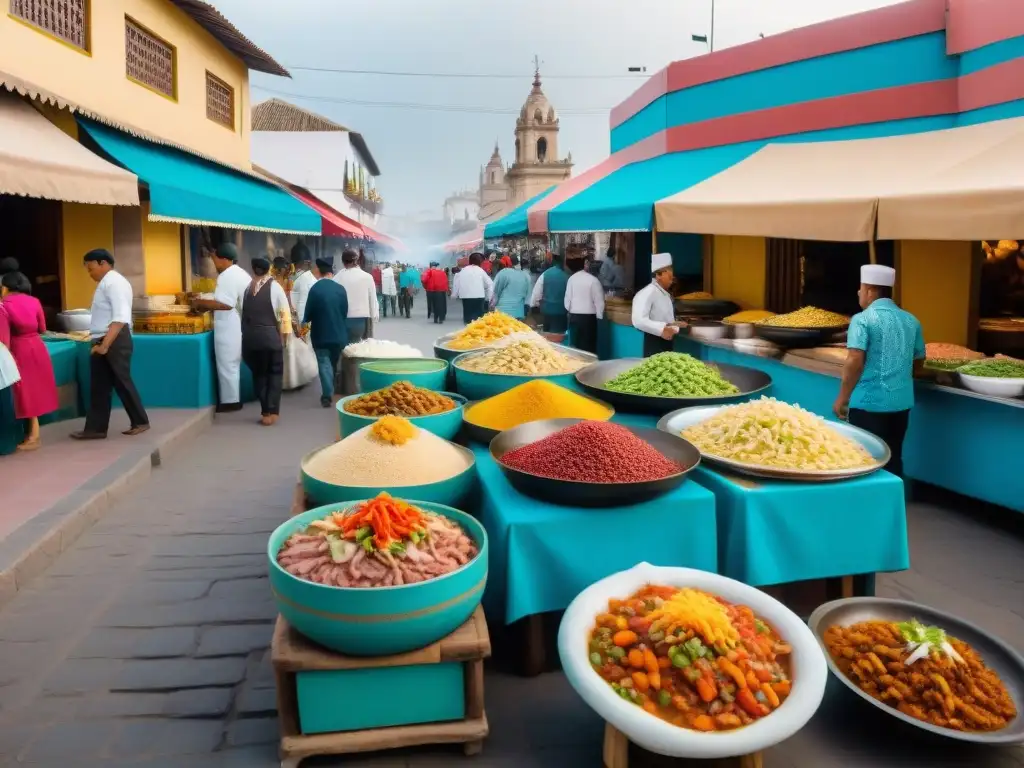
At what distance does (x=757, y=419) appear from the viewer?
3.67 meters

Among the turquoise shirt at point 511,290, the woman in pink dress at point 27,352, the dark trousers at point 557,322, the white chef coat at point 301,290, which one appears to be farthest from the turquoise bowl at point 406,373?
the turquoise shirt at point 511,290

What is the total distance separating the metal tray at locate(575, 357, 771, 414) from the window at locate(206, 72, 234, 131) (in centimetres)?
1083

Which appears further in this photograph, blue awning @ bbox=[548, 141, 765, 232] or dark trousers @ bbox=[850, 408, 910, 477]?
blue awning @ bbox=[548, 141, 765, 232]

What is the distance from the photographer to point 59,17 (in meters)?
8.40

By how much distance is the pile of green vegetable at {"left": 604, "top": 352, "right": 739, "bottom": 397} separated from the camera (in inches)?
180

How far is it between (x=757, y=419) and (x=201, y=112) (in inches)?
468


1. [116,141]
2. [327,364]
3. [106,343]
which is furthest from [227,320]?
[116,141]

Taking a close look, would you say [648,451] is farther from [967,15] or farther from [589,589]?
[967,15]

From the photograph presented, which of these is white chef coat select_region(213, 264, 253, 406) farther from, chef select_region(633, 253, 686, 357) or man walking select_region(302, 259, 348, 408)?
chef select_region(633, 253, 686, 357)

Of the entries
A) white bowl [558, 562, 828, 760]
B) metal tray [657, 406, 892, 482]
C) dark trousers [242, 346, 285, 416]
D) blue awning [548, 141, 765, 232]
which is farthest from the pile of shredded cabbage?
dark trousers [242, 346, 285, 416]

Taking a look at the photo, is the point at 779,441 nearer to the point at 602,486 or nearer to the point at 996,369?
the point at 602,486

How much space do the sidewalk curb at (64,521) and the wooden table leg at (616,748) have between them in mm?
3270

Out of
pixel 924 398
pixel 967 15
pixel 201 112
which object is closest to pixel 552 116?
pixel 201 112

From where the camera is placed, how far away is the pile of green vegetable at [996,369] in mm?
4988
